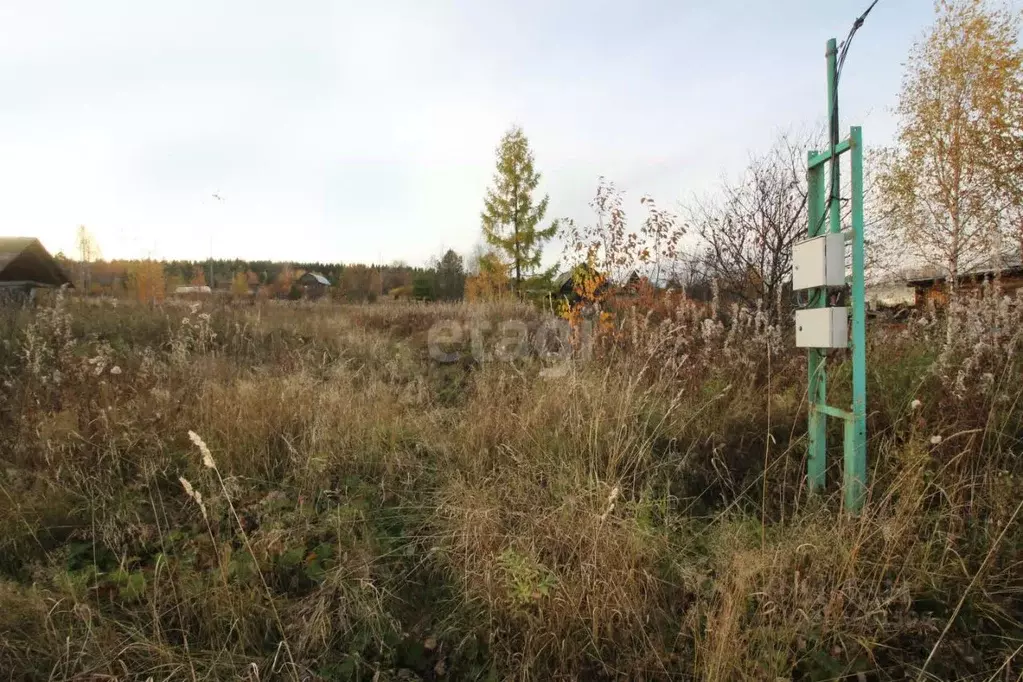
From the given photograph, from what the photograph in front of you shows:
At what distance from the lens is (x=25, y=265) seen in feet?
43.2

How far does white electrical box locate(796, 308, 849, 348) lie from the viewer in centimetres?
268

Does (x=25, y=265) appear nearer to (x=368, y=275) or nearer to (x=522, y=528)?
(x=522, y=528)

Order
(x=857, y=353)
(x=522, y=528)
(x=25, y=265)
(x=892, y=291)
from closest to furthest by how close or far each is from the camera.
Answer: (x=522, y=528), (x=857, y=353), (x=25, y=265), (x=892, y=291)

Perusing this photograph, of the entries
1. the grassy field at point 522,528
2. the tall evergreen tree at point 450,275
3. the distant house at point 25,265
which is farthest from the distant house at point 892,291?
the tall evergreen tree at point 450,275

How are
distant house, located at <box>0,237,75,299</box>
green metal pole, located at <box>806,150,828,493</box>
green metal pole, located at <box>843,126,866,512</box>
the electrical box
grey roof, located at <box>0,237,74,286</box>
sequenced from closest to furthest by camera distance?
green metal pole, located at <box>843,126,866,512</box> < the electrical box < green metal pole, located at <box>806,150,828,493</box> < distant house, located at <box>0,237,75,299</box> < grey roof, located at <box>0,237,74,286</box>

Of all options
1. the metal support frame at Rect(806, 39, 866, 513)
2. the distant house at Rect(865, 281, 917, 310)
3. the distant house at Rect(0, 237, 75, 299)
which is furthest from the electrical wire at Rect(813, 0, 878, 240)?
the distant house at Rect(0, 237, 75, 299)

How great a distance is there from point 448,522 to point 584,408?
3.74 feet

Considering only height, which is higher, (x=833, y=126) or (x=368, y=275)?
(x=368, y=275)

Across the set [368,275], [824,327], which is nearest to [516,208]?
[824,327]

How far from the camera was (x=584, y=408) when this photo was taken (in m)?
3.39

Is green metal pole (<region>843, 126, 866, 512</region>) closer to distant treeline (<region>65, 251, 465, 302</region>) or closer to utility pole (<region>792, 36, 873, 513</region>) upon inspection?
utility pole (<region>792, 36, 873, 513</region>)

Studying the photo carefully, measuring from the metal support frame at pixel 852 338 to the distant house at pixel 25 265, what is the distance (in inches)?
538

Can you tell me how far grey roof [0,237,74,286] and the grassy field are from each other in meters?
10.9

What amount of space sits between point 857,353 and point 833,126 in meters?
1.11
